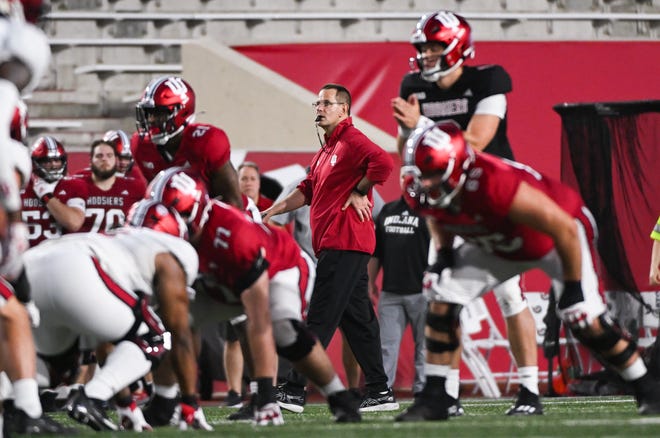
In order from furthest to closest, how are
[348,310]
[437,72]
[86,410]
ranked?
[348,310] → [437,72] → [86,410]

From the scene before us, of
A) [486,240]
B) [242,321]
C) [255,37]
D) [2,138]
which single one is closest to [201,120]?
[255,37]

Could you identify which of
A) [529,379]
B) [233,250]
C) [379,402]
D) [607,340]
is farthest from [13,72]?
[379,402]

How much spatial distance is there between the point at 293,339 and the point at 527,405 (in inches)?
46.4

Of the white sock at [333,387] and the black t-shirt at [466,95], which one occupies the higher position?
the black t-shirt at [466,95]

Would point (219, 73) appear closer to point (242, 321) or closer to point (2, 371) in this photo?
point (242, 321)

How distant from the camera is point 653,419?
5086 mm

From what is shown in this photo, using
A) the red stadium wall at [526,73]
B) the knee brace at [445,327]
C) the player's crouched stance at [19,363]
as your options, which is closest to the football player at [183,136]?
the knee brace at [445,327]

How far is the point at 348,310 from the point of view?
709 cm

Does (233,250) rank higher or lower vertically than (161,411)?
higher

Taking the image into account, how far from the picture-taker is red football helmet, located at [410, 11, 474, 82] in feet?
18.9

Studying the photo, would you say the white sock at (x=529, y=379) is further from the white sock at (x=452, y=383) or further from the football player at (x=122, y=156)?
the football player at (x=122, y=156)

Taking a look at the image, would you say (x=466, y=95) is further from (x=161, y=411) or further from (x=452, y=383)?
(x=161, y=411)

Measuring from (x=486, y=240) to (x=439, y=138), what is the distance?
1.60ft

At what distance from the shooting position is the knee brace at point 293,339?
520 cm
